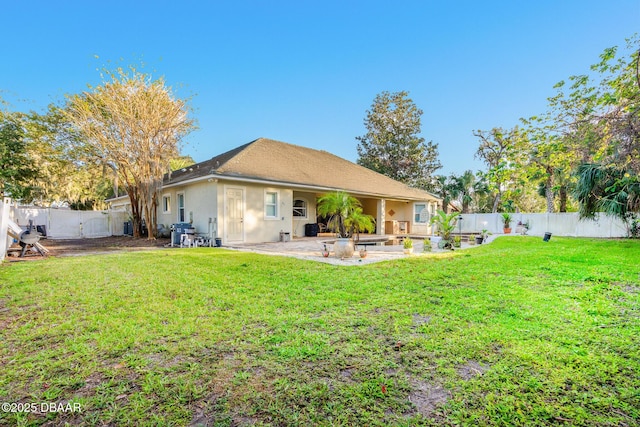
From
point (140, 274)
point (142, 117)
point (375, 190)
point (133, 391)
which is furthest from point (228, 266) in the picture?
point (375, 190)

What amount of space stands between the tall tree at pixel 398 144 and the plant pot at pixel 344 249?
2579 centimetres

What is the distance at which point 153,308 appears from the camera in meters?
4.05

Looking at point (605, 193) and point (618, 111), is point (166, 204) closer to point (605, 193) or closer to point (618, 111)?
point (618, 111)

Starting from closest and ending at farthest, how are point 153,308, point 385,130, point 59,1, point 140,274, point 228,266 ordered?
1. point 153,308
2. point 140,274
3. point 228,266
4. point 59,1
5. point 385,130

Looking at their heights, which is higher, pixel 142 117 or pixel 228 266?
pixel 142 117

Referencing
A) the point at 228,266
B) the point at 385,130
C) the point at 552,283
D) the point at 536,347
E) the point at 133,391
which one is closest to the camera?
the point at 133,391

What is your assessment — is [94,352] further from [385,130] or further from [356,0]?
[385,130]

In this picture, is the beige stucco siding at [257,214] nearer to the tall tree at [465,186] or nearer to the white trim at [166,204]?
the white trim at [166,204]

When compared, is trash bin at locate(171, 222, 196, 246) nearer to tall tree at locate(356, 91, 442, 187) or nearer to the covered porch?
the covered porch

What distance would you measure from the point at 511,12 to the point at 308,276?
1206 centimetres

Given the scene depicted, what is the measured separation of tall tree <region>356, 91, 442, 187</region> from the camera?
32.8m

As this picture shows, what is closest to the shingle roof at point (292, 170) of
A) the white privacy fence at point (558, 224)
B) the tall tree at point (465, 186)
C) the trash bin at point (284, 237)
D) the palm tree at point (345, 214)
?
the trash bin at point (284, 237)

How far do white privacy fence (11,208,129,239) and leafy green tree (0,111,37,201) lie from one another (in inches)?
162

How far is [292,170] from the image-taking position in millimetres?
15484
